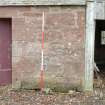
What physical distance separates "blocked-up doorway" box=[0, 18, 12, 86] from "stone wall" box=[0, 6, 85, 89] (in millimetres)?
376

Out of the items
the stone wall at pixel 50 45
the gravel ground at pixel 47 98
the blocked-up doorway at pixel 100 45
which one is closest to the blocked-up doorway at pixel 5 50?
the stone wall at pixel 50 45

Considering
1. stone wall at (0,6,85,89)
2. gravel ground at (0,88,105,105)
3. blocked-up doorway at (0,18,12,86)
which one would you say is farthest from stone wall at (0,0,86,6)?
gravel ground at (0,88,105,105)

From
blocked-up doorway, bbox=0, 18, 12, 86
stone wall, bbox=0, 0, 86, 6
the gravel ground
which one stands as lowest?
the gravel ground

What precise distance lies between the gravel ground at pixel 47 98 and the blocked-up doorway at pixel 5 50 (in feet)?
1.92

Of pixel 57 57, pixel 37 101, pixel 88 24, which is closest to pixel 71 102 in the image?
pixel 37 101

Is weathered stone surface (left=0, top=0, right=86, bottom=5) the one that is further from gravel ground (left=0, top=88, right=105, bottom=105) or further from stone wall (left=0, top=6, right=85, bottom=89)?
gravel ground (left=0, top=88, right=105, bottom=105)

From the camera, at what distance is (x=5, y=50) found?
11.3 m

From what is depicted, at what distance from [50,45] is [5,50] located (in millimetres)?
1507

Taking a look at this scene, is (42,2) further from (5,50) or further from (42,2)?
(5,50)

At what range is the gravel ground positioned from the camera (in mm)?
9492

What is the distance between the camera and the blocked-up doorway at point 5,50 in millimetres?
11227

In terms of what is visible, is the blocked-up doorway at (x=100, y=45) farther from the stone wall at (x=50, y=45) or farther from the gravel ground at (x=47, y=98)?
the gravel ground at (x=47, y=98)

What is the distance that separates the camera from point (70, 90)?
10.7 metres

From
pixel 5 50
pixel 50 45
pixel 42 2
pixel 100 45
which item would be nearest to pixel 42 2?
pixel 42 2
